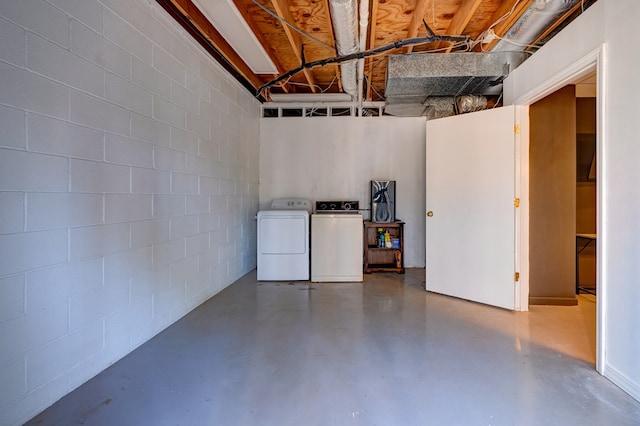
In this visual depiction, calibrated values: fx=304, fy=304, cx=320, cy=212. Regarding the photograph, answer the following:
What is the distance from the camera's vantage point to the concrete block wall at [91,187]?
1428mm

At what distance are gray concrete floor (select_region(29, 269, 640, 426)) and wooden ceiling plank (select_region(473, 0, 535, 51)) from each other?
263 cm

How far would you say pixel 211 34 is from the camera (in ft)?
9.39

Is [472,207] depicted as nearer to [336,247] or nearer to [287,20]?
[336,247]

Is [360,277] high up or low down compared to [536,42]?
down

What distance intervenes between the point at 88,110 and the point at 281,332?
2031 millimetres

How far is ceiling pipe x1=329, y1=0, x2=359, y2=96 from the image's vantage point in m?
2.22

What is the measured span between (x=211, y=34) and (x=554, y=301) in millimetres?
4308

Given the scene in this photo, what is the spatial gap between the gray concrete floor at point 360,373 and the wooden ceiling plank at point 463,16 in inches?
104

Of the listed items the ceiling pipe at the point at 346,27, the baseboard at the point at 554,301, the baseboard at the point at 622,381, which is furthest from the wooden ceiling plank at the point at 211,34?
the baseboard at the point at 554,301

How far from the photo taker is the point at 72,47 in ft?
5.51

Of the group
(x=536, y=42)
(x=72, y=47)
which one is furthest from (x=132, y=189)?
(x=536, y=42)

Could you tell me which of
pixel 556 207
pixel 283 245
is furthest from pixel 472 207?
pixel 283 245

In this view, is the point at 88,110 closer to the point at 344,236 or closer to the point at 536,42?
the point at 344,236

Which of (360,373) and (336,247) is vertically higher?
(336,247)
